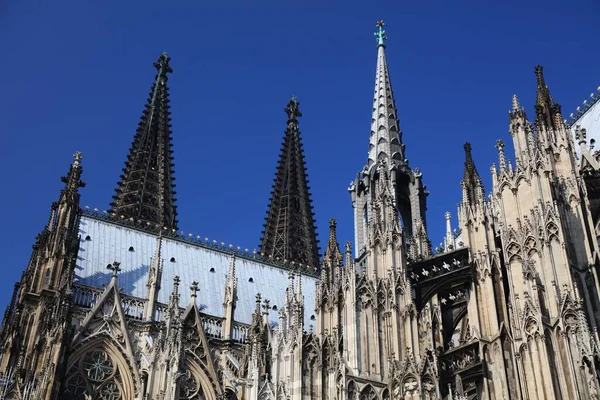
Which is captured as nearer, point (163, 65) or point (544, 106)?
point (544, 106)

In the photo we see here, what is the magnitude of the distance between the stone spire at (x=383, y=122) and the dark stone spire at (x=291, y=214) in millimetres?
15132

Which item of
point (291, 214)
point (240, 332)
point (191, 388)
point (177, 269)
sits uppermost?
point (291, 214)

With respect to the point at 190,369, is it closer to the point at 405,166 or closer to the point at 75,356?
the point at 75,356

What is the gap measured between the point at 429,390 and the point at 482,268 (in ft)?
12.3

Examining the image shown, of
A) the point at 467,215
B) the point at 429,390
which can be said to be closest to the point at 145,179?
the point at 467,215

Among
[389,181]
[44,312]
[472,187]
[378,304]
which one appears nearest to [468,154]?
[472,187]

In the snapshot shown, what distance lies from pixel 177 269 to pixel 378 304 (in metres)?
18.4

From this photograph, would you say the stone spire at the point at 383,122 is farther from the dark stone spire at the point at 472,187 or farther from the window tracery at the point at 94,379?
the window tracery at the point at 94,379

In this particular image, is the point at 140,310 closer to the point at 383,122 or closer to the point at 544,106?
the point at 383,122

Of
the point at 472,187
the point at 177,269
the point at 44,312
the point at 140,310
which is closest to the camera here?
the point at 472,187

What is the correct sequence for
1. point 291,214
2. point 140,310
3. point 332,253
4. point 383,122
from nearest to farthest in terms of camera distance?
point 332,253 → point 140,310 → point 383,122 → point 291,214

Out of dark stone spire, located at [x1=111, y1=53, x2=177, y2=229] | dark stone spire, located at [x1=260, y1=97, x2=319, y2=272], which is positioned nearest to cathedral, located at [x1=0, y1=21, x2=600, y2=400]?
dark stone spire, located at [x1=111, y1=53, x2=177, y2=229]

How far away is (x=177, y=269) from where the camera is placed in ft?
119

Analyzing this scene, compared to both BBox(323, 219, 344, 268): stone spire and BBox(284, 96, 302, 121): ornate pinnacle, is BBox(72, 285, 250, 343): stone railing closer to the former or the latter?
BBox(323, 219, 344, 268): stone spire
